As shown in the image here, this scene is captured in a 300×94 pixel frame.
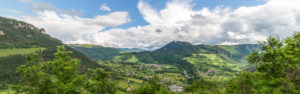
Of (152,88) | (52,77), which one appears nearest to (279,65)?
(152,88)

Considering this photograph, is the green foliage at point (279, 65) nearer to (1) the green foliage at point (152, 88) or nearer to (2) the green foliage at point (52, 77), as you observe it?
(1) the green foliage at point (152, 88)

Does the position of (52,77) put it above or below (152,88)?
above

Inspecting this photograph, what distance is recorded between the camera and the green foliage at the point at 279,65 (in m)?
18.3

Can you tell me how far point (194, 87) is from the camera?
6969cm

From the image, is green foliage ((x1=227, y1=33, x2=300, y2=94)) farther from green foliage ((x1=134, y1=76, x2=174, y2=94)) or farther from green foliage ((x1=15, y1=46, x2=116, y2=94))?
green foliage ((x1=15, y1=46, x2=116, y2=94))

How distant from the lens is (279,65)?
66.2 feet

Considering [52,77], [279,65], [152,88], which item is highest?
[279,65]

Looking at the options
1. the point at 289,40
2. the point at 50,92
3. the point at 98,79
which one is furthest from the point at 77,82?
the point at 289,40

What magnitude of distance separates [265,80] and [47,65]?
35.1 metres

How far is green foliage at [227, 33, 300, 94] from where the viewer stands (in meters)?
18.3

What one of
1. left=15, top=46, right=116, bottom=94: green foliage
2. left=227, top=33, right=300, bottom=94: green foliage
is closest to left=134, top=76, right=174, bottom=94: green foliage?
left=15, top=46, right=116, bottom=94: green foliage

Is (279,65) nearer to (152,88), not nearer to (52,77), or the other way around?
(152,88)

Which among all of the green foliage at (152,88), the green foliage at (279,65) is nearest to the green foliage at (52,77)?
the green foliage at (152,88)

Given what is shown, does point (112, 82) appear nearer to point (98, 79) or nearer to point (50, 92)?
point (98, 79)
